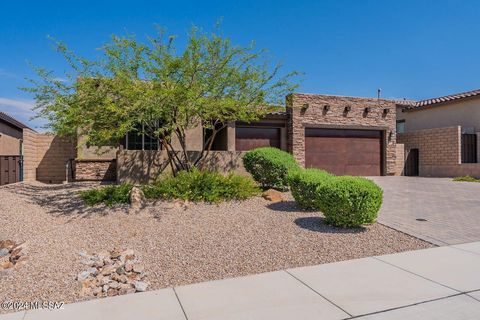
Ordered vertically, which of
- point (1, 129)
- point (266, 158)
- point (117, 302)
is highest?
point (1, 129)

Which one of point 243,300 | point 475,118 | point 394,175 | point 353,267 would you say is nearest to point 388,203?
point 353,267

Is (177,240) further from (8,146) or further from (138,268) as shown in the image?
(8,146)

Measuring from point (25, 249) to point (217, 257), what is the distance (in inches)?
135

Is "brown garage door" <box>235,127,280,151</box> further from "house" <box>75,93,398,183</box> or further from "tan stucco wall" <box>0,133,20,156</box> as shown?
"tan stucco wall" <box>0,133,20,156</box>

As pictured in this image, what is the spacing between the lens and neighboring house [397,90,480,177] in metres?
19.3

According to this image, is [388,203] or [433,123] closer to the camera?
[388,203]

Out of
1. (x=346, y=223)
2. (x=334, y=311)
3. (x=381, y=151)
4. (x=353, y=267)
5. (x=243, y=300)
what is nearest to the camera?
(x=334, y=311)

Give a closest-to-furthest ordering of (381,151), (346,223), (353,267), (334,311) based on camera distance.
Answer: (334,311) < (353,267) < (346,223) < (381,151)

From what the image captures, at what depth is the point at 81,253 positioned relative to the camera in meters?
5.48

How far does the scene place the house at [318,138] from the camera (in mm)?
15273

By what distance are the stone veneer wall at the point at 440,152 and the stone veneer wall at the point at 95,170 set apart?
19.3 metres

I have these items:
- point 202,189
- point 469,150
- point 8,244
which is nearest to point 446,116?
point 469,150

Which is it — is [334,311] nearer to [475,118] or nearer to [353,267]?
[353,267]

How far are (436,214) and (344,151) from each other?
35.6 ft
